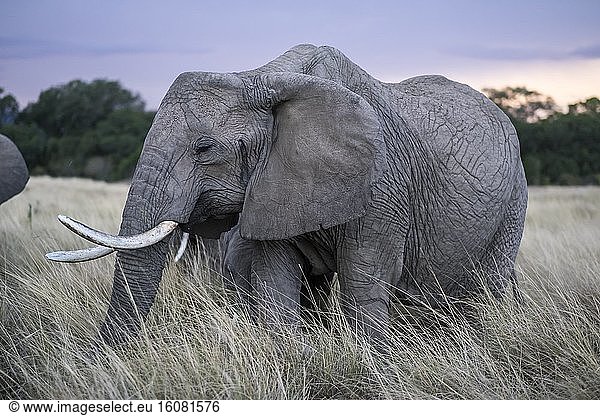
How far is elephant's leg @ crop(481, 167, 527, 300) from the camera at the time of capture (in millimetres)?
4340

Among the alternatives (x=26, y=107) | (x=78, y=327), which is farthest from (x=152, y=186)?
(x=26, y=107)

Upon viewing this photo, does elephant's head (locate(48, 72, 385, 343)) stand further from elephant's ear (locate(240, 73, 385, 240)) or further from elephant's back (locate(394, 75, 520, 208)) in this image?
elephant's back (locate(394, 75, 520, 208))

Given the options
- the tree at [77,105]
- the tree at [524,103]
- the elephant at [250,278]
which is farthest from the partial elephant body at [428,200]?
the tree at [77,105]

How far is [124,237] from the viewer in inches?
131

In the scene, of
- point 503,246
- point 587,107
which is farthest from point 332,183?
point 587,107

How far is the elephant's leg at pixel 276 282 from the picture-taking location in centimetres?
384

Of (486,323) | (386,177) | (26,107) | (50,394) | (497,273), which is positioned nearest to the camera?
(50,394)

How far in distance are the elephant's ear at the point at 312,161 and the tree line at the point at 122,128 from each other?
248 cm

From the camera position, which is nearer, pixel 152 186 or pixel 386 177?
pixel 152 186

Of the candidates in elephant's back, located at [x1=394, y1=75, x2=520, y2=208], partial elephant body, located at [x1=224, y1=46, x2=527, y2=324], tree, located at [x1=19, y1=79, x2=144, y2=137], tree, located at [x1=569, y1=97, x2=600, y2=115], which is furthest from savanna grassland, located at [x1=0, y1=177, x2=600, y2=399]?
tree, located at [x1=19, y1=79, x2=144, y2=137]

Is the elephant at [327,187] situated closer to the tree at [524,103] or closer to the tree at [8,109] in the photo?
the tree at [524,103]

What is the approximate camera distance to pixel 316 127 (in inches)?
138

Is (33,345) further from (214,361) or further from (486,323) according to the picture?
(486,323)

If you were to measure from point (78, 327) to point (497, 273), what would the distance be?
2.03 meters
